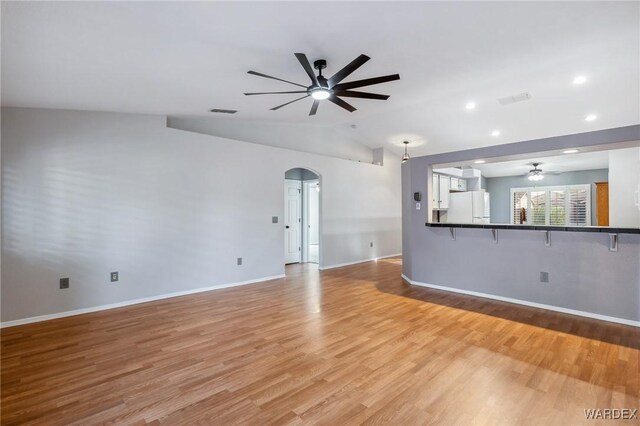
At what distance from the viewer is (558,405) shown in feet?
6.56

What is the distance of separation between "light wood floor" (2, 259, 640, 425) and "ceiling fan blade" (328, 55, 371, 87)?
2.61 m

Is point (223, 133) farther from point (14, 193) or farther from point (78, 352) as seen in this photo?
point (78, 352)

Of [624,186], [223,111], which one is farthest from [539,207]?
[223,111]

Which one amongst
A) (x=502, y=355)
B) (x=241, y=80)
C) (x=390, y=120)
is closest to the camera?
(x=502, y=355)

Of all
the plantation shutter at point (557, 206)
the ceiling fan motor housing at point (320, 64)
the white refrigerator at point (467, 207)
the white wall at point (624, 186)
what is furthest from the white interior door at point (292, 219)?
the plantation shutter at point (557, 206)

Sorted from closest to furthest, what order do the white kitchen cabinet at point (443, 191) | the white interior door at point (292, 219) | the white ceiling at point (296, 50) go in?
the white ceiling at point (296, 50) < the white interior door at point (292, 219) < the white kitchen cabinet at point (443, 191)

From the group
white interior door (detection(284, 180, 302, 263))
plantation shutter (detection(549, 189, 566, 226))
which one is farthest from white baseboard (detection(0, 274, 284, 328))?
plantation shutter (detection(549, 189, 566, 226))

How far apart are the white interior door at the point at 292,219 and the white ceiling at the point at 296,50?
3.03 m

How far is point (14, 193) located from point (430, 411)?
5.00 meters

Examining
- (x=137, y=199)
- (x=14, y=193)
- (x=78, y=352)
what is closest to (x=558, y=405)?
(x=78, y=352)

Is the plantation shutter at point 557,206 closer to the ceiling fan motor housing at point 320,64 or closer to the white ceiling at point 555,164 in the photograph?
the white ceiling at point 555,164

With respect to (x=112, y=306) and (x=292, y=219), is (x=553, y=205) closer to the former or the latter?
(x=292, y=219)

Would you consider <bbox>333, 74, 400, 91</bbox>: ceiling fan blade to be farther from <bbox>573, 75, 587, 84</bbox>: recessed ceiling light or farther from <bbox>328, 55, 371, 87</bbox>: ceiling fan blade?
<bbox>573, 75, 587, 84</bbox>: recessed ceiling light

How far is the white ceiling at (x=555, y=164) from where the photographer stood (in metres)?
7.39
